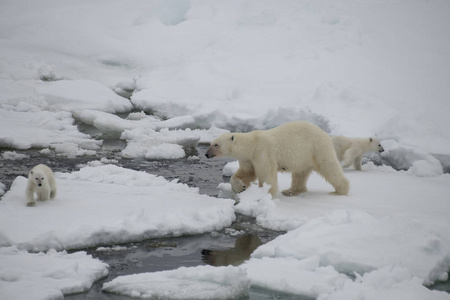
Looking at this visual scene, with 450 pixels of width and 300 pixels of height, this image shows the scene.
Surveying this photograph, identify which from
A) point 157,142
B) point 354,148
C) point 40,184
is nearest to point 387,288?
point 40,184

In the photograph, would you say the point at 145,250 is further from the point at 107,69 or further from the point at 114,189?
the point at 107,69

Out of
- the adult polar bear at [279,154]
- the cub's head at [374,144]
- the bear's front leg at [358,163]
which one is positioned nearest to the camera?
the adult polar bear at [279,154]

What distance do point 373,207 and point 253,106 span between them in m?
6.57

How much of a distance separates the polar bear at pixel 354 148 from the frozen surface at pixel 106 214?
3.29 metres

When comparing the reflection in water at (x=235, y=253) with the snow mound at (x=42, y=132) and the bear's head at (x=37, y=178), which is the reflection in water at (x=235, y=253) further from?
the snow mound at (x=42, y=132)

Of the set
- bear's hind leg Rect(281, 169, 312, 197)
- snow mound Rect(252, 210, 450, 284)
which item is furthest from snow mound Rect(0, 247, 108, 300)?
bear's hind leg Rect(281, 169, 312, 197)

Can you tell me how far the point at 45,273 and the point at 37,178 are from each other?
183 cm

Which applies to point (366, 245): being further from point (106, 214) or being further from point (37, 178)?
point (37, 178)

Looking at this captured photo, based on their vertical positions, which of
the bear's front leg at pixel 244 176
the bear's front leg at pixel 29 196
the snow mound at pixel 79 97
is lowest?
the bear's front leg at pixel 29 196

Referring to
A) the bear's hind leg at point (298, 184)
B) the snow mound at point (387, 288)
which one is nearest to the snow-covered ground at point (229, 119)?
→ the snow mound at point (387, 288)

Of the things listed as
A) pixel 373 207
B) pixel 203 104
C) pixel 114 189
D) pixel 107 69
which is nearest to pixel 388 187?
pixel 373 207

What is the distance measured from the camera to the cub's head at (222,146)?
6.26 m

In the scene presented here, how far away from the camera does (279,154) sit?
6.19 metres

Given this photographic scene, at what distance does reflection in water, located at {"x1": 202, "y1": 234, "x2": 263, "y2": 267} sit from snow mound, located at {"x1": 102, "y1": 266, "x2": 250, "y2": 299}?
57 centimetres
